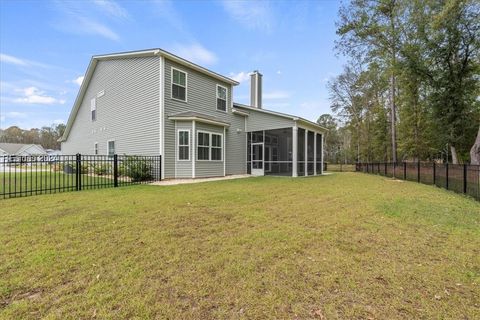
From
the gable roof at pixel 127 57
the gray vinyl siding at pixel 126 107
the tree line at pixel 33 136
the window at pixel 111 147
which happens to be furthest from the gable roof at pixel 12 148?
the window at pixel 111 147

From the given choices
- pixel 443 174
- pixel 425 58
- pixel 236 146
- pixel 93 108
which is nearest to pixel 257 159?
pixel 236 146

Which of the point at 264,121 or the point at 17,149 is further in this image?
the point at 17,149

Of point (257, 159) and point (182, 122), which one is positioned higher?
point (182, 122)

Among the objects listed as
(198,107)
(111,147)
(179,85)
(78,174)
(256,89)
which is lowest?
(78,174)

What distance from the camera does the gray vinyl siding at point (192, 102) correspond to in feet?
41.3

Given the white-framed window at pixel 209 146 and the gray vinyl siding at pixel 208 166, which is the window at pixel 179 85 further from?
the white-framed window at pixel 209 146

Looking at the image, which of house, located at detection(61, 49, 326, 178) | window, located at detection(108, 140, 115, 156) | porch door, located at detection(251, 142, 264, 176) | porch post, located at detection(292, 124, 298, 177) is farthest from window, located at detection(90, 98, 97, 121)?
porch post, located at detection(292, 124, 298, 177)

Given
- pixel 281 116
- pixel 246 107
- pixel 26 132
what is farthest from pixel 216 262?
pixel 26 132

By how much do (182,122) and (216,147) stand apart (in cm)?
248

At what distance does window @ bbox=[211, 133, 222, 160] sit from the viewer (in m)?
14.1

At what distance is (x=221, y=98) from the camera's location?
15812 millimetres

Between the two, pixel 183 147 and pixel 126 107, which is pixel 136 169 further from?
pixel 126 107

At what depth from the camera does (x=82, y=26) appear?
43.9 feet

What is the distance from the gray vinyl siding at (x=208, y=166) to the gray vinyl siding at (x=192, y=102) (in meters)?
0.05
